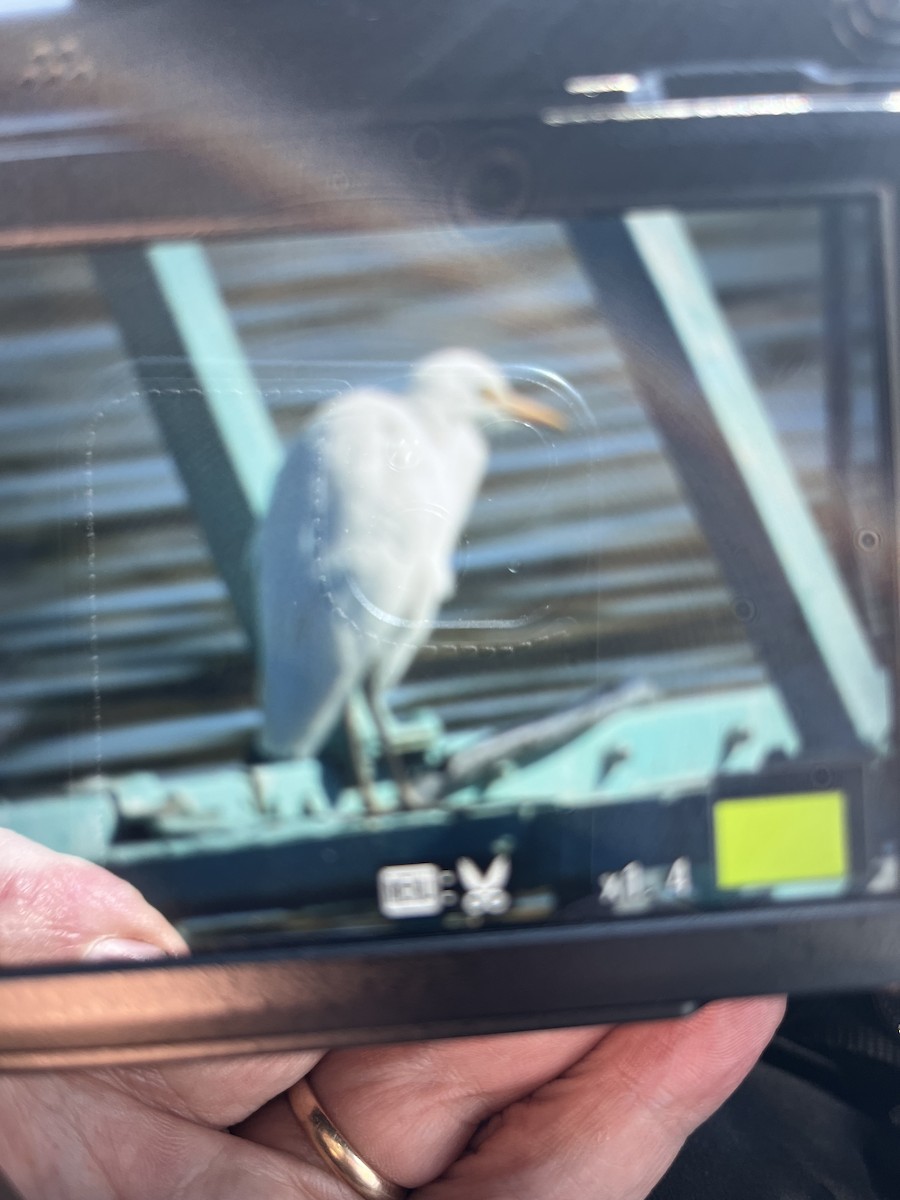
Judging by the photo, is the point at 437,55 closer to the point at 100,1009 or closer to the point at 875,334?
the point at 875,334

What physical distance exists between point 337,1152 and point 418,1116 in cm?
7

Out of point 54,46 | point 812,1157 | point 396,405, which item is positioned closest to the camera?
point 54,46

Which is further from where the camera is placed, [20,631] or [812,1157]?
[812,1157]

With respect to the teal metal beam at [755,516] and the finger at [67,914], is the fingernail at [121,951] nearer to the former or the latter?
the finger at [67,914]

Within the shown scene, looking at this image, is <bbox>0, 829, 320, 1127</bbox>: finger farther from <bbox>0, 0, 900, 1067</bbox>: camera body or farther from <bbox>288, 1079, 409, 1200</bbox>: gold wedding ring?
<bbox>288, 1079, 409, 1200</bbox>: gold wedding ring

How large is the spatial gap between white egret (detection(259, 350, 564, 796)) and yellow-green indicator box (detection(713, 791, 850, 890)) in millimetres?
250

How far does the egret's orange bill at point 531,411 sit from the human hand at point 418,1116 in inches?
17.9

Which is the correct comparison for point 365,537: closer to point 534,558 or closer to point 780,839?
point 534,558

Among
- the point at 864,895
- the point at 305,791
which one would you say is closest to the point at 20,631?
the point at 305,791

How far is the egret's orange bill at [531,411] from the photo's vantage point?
750 mm

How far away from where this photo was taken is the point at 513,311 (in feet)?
2.40

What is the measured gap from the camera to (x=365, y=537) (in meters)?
0.80

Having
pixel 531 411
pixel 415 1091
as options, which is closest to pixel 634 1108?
pixel 415 1091

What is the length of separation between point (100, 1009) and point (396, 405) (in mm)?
468
